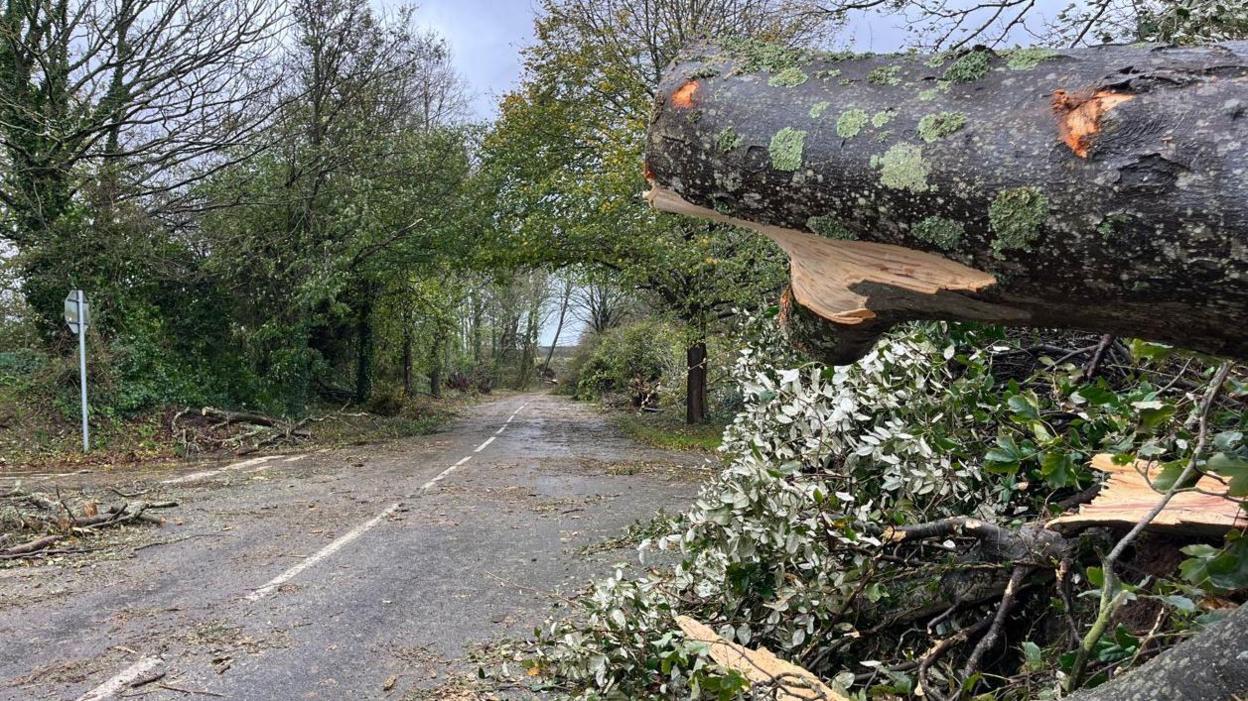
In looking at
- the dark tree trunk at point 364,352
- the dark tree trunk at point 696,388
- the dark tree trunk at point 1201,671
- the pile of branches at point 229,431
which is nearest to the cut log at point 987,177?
the dark tree trunk at point 1201,671

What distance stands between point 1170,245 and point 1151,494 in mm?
1645

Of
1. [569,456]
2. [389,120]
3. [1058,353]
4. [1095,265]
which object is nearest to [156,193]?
[389,120]

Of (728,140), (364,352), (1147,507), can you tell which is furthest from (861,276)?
(364,352)

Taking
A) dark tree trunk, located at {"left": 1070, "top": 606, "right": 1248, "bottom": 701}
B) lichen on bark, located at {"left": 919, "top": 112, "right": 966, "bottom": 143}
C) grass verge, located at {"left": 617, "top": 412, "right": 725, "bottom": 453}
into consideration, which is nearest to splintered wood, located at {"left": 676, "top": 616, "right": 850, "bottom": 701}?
dark tree trunk, located at {"left": 1070, "top": 606, "right": 1248, "bottom": 701}

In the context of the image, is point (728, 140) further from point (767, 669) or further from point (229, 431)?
point (229, 431)

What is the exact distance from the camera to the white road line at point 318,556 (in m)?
5.29

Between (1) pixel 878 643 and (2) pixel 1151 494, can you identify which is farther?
(1) pixel 878 643

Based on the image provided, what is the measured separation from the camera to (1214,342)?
3.92 ft

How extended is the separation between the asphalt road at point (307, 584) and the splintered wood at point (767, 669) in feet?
5.76

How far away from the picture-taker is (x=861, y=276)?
1.54 meters

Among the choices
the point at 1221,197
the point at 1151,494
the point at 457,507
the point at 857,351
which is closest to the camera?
the point at 1221,197

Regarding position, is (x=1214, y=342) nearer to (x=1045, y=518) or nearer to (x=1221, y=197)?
(x=1221, y=197)

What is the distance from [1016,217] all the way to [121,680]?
4.48 meters

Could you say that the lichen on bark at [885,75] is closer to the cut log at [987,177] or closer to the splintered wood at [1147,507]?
the cut log at [987,177]
